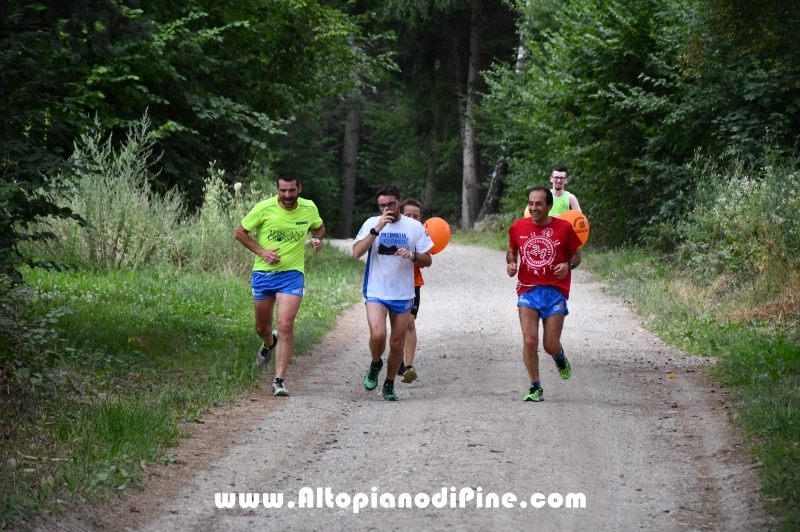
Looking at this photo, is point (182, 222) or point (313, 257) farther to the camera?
point (313, 257)

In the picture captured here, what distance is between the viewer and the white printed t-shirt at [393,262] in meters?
9.90

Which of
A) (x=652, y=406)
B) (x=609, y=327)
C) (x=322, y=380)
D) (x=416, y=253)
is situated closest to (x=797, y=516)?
(x=652, y=406)

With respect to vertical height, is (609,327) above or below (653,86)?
below

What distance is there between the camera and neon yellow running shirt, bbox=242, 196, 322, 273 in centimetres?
1019

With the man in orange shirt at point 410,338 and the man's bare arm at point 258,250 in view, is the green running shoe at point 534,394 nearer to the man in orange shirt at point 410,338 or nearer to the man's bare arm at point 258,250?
the man in orange shirt at point 410,338

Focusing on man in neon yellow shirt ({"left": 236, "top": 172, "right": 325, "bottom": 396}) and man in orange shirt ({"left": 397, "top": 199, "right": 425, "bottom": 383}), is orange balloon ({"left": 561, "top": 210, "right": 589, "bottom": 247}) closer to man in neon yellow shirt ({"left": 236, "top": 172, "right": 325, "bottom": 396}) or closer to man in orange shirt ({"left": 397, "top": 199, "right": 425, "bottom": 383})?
man in orange shirt ({"left": 397, "top": 199, "right": 425, "bottom": 383})

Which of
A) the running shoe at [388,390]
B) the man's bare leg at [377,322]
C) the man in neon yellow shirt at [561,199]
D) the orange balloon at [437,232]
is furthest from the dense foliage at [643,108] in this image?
the running shoe at [388,390]

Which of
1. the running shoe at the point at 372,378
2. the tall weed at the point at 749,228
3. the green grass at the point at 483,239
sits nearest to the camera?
the running shoe at the point at 372,378

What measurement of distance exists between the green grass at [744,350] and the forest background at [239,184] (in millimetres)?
42

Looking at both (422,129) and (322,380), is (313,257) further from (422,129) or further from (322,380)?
(422,129)

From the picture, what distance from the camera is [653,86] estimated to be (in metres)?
23.4

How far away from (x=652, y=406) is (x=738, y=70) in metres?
12.8

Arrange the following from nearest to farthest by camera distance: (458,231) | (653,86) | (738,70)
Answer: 1. (738,70)
2. (653,86)
3. (458,231)

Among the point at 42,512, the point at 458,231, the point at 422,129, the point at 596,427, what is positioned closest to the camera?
the point at 42,512
